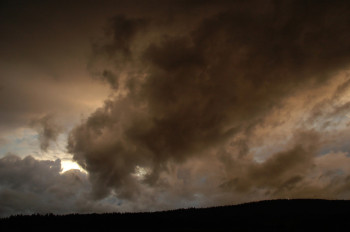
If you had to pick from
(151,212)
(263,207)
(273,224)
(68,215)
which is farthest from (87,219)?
(263,207)

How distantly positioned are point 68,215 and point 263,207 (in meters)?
39.3

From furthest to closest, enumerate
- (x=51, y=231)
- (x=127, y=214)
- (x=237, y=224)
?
(x=127, y=214)
(x=237, y=224)
(x=51, y=231)

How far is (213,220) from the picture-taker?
48.1 metres

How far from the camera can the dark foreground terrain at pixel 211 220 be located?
132ft

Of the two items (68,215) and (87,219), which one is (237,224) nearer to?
(87,219)

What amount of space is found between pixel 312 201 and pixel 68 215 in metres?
53.1

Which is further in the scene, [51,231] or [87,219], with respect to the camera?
[87,219]

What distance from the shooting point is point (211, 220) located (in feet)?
158

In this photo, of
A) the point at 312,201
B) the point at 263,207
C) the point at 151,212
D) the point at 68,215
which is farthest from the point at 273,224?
the point at 68,215

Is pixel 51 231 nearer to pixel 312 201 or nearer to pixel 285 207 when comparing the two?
pixel 285 207

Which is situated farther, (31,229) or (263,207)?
(263,207)

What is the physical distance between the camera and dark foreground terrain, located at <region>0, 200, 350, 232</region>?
40.2 metres

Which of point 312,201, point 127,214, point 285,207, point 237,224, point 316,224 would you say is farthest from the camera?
point 312,201

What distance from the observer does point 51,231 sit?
38.3 metres
